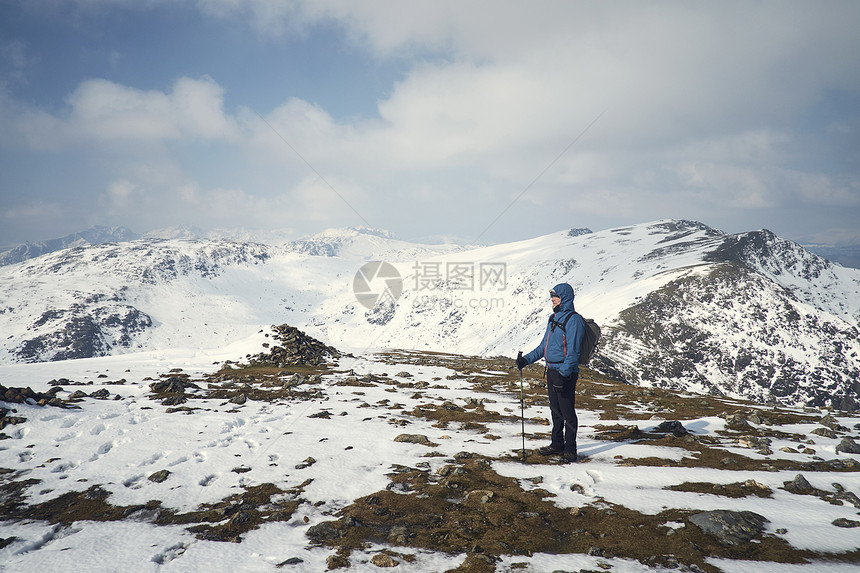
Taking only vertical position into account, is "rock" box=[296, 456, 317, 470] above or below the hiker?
below

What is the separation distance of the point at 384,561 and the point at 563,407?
20.0 ft

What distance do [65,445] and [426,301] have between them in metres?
148

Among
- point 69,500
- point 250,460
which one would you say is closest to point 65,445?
point 69,500

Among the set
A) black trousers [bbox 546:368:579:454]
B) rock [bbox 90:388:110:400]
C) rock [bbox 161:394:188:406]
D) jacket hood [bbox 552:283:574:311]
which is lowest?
rock [bbox 161:394:188:406]

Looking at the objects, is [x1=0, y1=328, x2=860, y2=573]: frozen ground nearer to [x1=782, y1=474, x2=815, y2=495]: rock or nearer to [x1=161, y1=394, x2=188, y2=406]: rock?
[x1=782, y1=474, x2=815, y2=495]: rock

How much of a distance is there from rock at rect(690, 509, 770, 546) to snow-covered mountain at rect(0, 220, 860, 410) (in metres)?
38.4

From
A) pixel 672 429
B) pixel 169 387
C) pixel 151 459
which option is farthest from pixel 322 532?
pixel 169 387

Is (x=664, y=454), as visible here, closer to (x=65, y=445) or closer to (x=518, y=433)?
(x=518, y=433)

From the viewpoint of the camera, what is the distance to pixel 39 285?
607 feet

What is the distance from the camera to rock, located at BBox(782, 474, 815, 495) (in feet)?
23.5

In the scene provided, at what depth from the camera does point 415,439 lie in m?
10.7

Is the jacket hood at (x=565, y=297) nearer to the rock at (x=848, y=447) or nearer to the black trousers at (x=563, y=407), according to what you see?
the black trousers at (x=563, y=407)

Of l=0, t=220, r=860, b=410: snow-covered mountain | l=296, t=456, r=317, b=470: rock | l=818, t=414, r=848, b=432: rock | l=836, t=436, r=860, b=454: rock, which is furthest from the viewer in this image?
l=0, t=220, r=860, b=410: snow-covered mountain

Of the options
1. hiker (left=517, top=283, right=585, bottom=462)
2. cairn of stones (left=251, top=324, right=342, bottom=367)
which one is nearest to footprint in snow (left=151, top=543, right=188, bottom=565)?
hiker (left=517, top=283, right=585, bottom=462)
